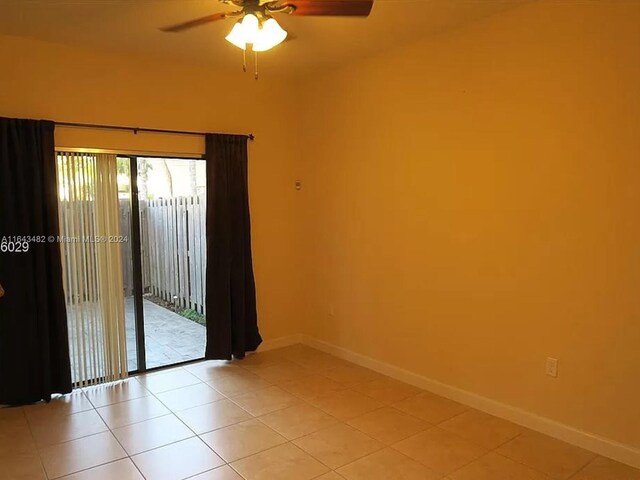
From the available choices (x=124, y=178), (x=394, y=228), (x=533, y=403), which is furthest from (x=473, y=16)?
(x=124, y=178)

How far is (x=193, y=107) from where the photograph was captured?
414 cm

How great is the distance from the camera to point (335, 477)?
243 centimetres

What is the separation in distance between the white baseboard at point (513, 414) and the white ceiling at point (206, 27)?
2.59 meters

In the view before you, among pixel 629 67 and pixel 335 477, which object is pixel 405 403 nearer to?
pixel 335 477

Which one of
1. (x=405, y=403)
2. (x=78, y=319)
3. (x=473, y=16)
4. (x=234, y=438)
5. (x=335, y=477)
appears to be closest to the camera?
(x=335, y=477)

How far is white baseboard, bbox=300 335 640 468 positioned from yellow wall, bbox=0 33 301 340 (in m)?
1.07

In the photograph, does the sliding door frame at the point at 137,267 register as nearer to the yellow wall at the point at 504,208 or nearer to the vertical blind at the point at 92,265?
the vertical blind at the point at 92,265

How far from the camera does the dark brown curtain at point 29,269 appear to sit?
10.8ft

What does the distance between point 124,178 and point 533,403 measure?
3497mm

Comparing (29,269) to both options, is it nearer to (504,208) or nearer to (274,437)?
(274,437)

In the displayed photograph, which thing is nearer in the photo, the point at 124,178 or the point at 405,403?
the point at 405,403

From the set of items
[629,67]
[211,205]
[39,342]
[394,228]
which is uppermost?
[629,67]

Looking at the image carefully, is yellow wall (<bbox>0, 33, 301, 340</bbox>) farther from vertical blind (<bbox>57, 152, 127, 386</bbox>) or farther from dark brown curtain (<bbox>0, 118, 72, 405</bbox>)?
vertical blind (<bbox>57, 152, 127, 386</bbox>)

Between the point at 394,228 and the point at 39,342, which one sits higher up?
the point at 394,228
